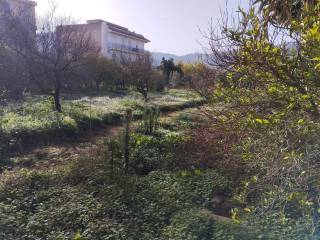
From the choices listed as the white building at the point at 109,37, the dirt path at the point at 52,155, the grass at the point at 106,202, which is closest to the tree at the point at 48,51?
the dirt path at the point at 52,155

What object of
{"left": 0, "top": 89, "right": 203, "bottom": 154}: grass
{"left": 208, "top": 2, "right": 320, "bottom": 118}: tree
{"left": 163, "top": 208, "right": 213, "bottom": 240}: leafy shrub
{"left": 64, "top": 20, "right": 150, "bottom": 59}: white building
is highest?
{"left": 64, "top": 20, "right": 150, "bottom": 59}: white building

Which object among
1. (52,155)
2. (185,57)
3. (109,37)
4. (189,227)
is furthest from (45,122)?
(109,37)

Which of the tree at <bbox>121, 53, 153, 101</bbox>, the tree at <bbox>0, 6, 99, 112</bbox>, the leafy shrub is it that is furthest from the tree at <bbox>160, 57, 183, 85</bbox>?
the leafy shrub

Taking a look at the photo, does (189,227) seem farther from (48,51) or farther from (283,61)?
(48,51)

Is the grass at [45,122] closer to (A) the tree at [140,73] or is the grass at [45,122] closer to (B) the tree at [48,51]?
(B) the tree at [48,51]

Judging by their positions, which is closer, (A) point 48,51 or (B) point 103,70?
(A) point 48,51

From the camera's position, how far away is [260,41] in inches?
107

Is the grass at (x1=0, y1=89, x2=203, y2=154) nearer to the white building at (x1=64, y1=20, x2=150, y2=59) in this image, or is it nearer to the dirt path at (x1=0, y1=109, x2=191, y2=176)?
the dirt path at (x1=0, y1=109, x2=191, y2=176)

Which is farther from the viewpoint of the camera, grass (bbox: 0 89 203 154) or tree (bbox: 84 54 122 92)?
tree (bbox: 84 54 122 92)

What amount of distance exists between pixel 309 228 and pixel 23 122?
8775 millimetres

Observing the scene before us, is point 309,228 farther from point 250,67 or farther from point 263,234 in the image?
point 250,67

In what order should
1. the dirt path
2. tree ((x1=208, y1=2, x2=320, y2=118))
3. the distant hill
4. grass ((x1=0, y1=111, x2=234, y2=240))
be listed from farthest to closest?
the dirt path < the distant hill < grass ((x1=0, y1=111, x2=234, y2=240)) < tree ((x1=208, y1=2, x2=320, y2=118))

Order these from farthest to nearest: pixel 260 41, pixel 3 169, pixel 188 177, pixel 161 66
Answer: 1. pixel 161 66
2. pixel 3 169
3. pixel 188 177
4. pixel 260 41

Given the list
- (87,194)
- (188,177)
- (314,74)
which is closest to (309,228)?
(314,74)
